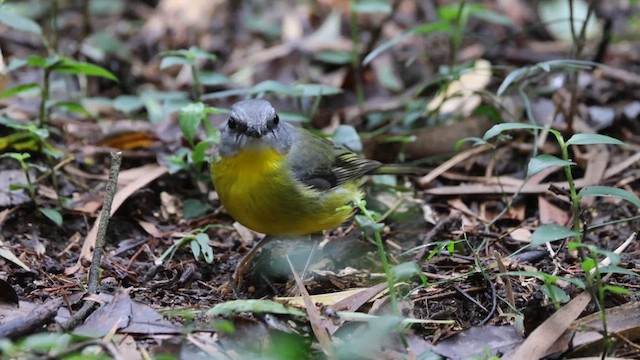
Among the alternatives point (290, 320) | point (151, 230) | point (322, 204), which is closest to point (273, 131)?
point (322, 204)

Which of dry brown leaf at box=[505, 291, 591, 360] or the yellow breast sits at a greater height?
the yellow breast

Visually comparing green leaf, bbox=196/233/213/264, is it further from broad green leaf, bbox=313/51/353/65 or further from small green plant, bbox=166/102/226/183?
broad green leaf, bbox=313/51/353/65

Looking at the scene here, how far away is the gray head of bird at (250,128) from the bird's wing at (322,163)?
217 mm

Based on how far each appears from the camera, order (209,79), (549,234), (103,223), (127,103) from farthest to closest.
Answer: (127,103) → (209,79) → (103,223) → (549,234)

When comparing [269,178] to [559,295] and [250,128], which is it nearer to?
[250,128]

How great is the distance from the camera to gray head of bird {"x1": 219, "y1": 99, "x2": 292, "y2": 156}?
4.58 m

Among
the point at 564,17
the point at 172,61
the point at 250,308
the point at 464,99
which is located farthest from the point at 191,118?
the point at 564,17

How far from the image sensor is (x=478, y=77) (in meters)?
7.30

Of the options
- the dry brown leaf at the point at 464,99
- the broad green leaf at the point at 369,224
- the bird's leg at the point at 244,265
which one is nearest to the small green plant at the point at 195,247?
the bird's leg at the point at 244,265

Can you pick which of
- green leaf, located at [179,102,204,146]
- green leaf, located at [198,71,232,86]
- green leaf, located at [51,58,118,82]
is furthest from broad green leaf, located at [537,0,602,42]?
green leaf, located at [51,58,118,82]

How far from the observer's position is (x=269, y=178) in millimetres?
4719

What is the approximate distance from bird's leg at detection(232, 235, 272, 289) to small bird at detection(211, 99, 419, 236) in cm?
16

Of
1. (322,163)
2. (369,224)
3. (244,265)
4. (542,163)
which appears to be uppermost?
(542,163)

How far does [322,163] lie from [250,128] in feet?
2.55
